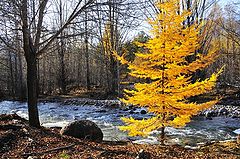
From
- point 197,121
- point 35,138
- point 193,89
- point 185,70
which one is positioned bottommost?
point 197,121

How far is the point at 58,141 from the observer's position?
22.9ft

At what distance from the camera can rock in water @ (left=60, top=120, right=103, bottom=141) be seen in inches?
347

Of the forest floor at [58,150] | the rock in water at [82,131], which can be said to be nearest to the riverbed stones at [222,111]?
the forest floor at [58,150]

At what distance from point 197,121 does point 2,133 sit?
414 inches

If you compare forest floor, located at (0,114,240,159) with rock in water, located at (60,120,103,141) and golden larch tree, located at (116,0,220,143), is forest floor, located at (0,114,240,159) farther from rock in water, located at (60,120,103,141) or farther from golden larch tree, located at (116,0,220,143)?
golden larch tree, located at (116,0,220,143)

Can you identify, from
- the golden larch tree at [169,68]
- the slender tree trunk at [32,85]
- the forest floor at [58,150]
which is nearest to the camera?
the forest floor at [58,150]

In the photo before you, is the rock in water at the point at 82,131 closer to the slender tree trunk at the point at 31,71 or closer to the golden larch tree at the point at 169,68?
the slender tree trunk at the point at 31,71

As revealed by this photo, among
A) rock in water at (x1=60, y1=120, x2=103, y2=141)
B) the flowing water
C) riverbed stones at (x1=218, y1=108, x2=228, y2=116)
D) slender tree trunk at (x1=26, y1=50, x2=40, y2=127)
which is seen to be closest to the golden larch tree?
rock in water at (x1=60, y1=120, x2=103, y2=141)

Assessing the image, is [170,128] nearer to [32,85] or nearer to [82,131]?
[82,131]

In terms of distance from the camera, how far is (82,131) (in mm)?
8875

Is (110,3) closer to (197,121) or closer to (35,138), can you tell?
(35,138)

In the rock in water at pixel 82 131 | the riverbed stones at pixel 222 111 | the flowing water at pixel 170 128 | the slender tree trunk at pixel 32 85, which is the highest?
the slender tree trunk at pixel 32 85

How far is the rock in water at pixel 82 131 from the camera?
8805 mm

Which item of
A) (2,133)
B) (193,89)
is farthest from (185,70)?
(2,133)
